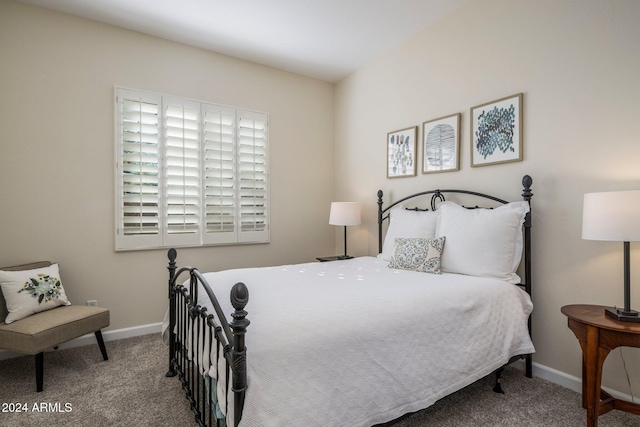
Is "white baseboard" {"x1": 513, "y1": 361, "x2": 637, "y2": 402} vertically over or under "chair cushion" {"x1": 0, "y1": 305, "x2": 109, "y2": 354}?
under

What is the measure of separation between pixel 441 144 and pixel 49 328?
3391 millimetres

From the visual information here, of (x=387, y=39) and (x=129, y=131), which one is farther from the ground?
(x=387, y=39)

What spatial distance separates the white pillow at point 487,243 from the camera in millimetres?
2285

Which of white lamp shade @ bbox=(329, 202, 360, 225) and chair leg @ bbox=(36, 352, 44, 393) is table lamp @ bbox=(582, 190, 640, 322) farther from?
chair leg @ bbox=(36, 352, 44, 393)

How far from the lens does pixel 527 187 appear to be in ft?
7.69

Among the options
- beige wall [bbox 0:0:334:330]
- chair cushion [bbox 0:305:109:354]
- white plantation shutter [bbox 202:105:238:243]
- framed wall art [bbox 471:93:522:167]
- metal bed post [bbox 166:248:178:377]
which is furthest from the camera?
white plantation shutter [bbox 202:105:238:243]

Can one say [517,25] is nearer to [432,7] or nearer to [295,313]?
[432,7]

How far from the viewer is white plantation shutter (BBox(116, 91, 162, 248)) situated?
3096 millimetres

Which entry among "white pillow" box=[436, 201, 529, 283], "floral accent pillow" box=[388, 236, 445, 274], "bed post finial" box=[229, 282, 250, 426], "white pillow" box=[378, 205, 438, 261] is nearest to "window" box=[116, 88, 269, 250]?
"white pillow" box=[378, 205, 438, 261]

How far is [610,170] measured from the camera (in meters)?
2.04

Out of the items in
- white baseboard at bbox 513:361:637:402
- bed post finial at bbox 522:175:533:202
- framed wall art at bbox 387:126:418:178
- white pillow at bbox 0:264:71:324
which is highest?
framed wall art at bbox 387:126:418:178

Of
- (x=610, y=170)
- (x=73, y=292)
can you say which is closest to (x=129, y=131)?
(x=73, y=292)

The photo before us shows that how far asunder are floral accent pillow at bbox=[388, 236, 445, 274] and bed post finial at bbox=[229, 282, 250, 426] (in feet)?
5.66

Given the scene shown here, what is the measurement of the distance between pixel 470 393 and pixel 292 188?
283cm
